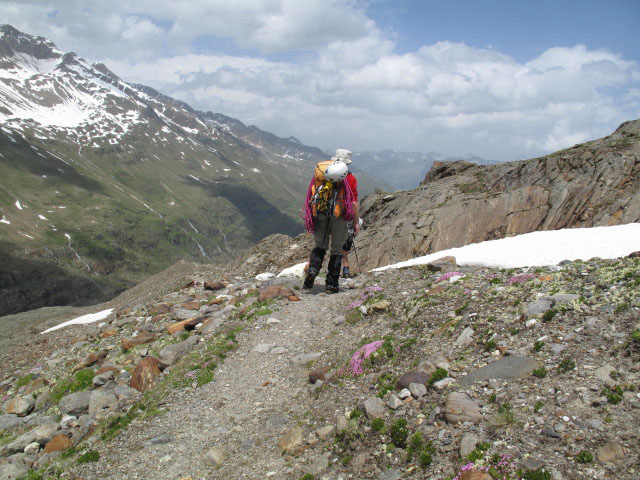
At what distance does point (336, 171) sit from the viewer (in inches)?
559

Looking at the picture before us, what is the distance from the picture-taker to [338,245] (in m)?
15.9

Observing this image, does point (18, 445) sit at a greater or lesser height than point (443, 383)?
lesser

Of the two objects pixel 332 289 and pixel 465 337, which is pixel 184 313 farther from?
pixel 465 337

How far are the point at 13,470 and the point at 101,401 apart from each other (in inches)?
91.3

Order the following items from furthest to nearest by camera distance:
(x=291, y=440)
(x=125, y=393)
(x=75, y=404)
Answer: (x=125, y=393) → (x=75, y=404) → (x=291, y=440)

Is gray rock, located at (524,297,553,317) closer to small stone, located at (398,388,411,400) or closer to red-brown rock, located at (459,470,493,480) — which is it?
small stone, located at (398,388,411,400)

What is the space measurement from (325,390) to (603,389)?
17.1ft

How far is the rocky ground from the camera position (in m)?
5.84

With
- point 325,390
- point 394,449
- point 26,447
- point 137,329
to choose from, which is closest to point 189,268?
point 137,329

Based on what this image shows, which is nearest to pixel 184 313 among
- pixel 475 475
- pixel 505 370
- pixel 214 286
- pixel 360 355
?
pixel 214 286

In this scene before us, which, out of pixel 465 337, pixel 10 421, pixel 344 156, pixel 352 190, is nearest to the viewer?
pixel 465 337

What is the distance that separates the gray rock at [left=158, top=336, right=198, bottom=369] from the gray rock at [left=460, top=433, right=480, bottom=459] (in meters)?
9.03

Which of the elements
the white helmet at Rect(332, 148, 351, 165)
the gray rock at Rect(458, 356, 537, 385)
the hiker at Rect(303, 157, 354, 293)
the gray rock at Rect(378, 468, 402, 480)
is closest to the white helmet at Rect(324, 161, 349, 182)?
the hiker at Rect(303, 157, 354, 293)

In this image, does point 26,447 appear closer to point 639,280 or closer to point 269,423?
point 269,423
